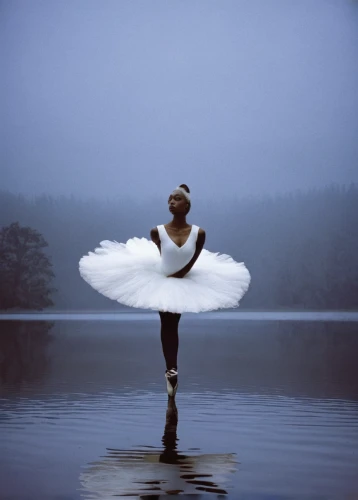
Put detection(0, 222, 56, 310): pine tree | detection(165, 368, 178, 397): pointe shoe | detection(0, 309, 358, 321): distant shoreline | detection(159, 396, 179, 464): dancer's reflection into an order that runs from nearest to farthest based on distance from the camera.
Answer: detection(159, 396, 179, 464): dancer's reflection
detection(165, 368, 178, 397): pointe shoe
detection(0, 222, 56, 310): pine tree
detection(0, 309, 358, 321): distant shoreline

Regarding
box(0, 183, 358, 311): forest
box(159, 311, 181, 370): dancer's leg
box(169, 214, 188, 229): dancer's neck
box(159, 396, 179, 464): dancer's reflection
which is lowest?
box(159, 396, 179, 464): dancer's reflection

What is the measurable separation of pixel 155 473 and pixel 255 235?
13167 millimetres

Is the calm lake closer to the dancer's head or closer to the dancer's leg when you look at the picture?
the dancer's leg

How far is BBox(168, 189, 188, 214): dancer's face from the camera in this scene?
4430 millimetres

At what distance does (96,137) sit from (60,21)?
2068 millimetres

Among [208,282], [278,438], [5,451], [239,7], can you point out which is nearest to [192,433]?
[278,438]

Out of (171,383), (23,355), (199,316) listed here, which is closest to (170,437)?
(171,383)

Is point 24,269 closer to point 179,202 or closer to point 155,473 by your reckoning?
point 179,202

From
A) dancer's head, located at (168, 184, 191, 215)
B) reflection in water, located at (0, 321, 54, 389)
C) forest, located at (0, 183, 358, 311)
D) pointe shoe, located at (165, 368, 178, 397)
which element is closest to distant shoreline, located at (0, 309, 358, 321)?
forest, located at (0, 183, 358, 311)

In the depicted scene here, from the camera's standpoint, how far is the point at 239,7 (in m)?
13.9

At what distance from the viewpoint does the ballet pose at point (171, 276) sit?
4.22m

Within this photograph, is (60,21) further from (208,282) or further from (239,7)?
(208,282)

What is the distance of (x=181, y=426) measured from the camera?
3336mm

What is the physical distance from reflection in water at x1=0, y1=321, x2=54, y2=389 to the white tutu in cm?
85
